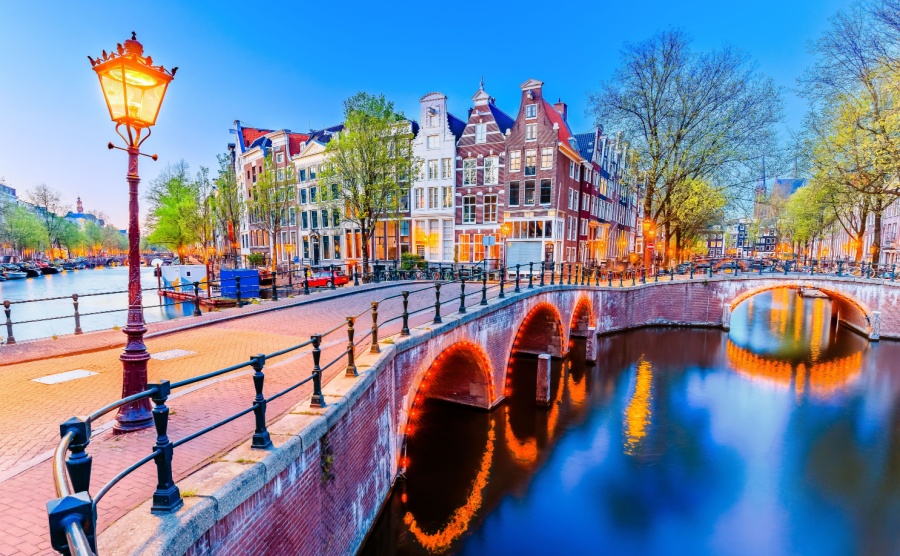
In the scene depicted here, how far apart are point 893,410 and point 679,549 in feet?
40.1

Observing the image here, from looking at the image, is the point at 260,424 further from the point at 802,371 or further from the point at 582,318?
the point at 802,371

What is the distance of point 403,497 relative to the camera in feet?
29.6

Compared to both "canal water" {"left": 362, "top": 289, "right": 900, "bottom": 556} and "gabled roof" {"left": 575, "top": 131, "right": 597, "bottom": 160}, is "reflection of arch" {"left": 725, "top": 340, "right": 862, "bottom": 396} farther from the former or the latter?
"gabled roof" {"left": 575, "top": 131, "right": 597, "bottom": 160}

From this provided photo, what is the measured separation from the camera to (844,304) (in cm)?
2712

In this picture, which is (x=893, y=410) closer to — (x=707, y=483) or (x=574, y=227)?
(x=707, y=483)

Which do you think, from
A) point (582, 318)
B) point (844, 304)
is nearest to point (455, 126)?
point (582, 318)

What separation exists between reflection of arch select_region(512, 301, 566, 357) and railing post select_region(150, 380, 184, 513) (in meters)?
15.6

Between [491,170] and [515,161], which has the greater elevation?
[515,161]

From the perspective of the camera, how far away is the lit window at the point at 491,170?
2997 cm

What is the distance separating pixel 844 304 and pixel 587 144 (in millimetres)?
21130

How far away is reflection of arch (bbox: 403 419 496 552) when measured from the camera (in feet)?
26.5

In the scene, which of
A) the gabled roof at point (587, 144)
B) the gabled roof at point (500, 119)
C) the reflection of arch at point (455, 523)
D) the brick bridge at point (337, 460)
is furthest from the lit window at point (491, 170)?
the reflection of arch at point (455, 523)

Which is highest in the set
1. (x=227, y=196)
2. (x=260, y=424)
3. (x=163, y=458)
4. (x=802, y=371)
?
(x=227, y=196)

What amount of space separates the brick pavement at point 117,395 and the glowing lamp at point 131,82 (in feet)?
11.0
